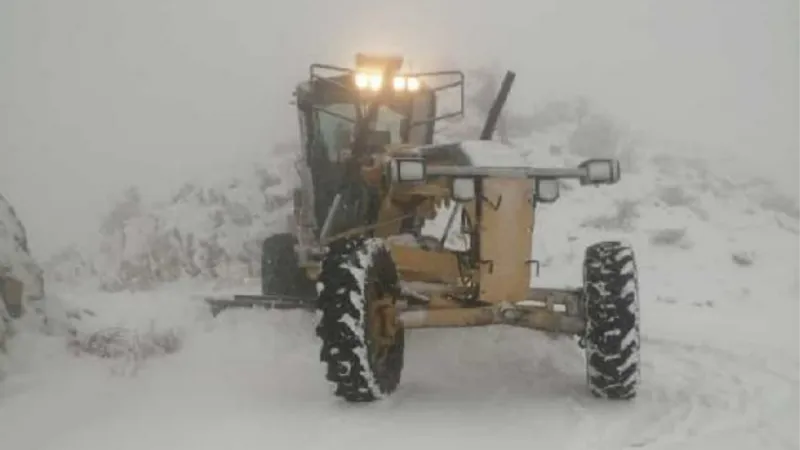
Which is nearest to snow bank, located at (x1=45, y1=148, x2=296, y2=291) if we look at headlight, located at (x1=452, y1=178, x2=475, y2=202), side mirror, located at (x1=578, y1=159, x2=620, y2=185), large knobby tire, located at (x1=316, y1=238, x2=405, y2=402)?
large knobby tire, located at (x1=316, y1=238, x2=405, y2=402)

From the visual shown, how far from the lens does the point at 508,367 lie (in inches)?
145

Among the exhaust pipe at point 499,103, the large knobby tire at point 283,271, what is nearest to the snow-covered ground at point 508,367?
the large knobby tire at point 283,271

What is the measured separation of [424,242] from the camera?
3.92 m

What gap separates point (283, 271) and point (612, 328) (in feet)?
7.39

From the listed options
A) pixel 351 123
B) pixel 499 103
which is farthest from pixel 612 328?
pixel 351 123

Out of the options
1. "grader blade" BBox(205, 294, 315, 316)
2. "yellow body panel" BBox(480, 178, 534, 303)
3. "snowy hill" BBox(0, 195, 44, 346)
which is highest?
"yellow body panel" BBox(480, 178, 534, 303)

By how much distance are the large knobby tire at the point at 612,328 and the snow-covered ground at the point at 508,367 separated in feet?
0.26

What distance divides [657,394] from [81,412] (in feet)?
5.65

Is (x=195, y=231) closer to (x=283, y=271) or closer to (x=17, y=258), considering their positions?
(x=283, y=271)

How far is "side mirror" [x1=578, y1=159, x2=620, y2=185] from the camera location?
3.24 meters

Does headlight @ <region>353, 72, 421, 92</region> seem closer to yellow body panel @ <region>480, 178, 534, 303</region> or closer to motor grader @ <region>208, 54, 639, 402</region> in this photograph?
motor grader @ <region>208, 54, 639, 402</region>

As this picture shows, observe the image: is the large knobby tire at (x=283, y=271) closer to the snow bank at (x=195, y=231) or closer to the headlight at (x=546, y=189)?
the snow bank at (x=195, y=231)

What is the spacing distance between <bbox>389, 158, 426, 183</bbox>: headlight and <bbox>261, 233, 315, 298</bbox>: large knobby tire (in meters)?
1.95

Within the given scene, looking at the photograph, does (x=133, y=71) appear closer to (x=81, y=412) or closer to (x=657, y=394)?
(x=81, y=412)
